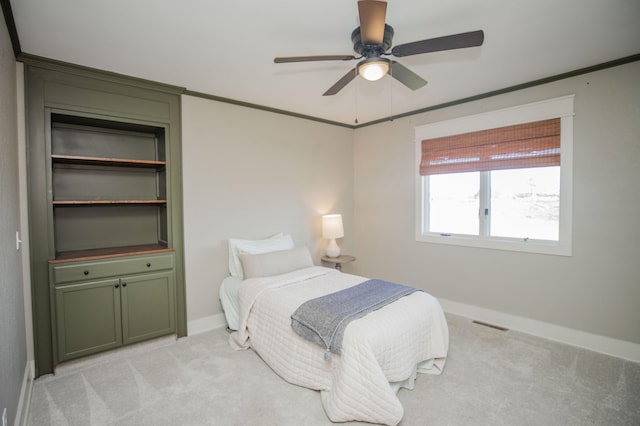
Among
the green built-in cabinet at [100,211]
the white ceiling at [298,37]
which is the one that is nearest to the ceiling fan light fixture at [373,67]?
the white ceiling at [298,37]

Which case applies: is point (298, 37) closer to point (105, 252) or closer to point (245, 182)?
point (245, 182)

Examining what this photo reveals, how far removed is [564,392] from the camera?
219cm

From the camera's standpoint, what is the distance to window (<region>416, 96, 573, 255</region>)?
296cm

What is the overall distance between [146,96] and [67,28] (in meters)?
0.90

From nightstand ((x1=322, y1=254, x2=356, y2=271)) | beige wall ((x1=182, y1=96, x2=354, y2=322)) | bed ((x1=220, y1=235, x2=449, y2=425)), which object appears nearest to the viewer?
bed ((x1=220, y1=235, x2=449, y2=425))

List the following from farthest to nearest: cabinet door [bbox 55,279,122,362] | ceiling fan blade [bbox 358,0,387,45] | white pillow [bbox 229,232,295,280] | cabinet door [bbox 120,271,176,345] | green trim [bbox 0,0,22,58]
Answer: white pillow [bbox 229,232,295,280] → cabinet door [bbox 120,271,176,345] → cabinet door [bbox 55,279,122,362] → green trim [bbox 0,0,22,58] → ceiling fan blade [bbox 358,0,387,45]

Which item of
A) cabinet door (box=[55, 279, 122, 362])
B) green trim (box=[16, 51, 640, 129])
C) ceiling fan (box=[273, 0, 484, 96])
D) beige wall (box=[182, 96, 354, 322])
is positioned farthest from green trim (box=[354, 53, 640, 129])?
cabinet door (box=[55, 279, 122, 362])

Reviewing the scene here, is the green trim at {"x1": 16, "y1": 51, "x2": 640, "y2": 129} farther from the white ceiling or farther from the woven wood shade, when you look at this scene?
the woven wood shade

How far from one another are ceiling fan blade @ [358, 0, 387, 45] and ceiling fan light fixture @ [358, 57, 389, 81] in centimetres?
11

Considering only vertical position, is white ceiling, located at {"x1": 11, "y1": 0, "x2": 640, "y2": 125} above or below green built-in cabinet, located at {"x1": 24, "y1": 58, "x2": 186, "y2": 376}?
above

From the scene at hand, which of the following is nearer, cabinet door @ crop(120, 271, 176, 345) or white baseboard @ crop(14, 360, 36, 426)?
white baseboard @ crop(14, 360, 36, 426)

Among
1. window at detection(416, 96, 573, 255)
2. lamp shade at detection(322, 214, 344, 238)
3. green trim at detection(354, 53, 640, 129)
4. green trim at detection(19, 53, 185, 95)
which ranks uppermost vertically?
green trim at detection(354, 53, 640, 129)

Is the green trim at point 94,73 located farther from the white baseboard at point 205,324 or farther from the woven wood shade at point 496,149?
the woven wood shade at point 496,149

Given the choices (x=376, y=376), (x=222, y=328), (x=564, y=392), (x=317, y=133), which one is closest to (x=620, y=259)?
(x=564, y=392)
